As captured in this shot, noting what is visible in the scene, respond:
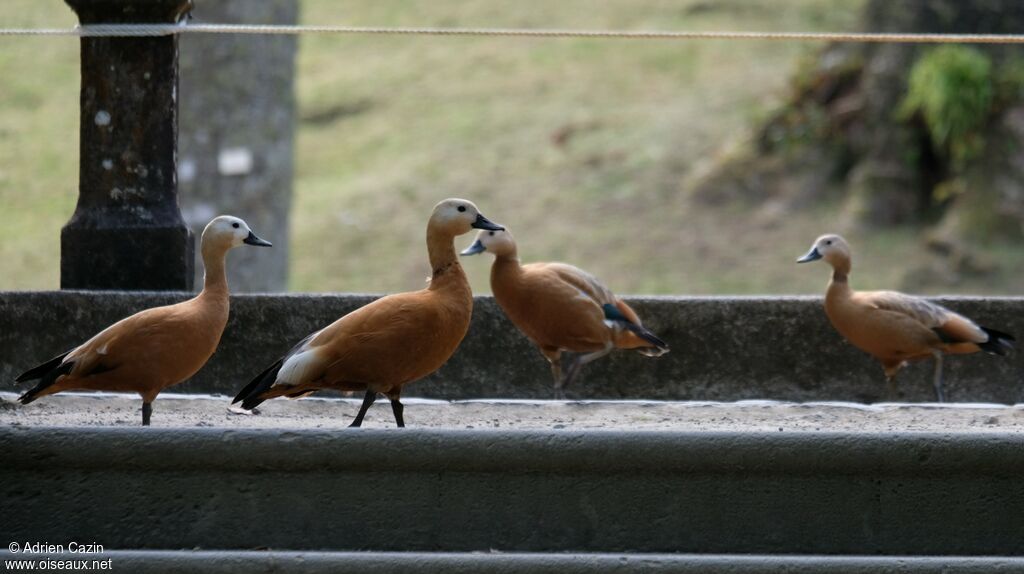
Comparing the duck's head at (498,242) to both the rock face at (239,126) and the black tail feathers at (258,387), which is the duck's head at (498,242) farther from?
the rock face at (239,126)

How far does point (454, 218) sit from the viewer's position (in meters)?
4.77

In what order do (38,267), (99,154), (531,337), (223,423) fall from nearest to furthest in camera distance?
(223,423) < (531,337) < (99,154) < (38,267)

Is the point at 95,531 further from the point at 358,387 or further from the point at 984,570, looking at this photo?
the point at 984,570

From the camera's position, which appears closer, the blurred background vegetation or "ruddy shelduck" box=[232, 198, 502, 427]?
"ruddy shelduck" box=[232, 198, 502, 427]

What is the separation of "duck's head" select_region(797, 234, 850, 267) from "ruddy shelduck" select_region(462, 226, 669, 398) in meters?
0.88

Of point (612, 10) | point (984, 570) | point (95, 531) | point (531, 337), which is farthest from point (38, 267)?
point (984, 570)

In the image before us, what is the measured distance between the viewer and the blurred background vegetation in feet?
42.4

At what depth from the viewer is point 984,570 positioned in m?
3.22

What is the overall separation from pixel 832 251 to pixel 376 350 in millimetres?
2434

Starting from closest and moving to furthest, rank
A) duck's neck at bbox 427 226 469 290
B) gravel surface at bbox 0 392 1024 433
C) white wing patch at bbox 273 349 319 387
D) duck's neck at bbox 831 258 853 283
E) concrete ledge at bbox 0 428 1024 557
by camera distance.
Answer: concrete ledge at bbox 0 428 1024 557 < white wing patch at bbox 273 349 319 387 < duck's neck at bbox 427 226 469 290 < gravel surface at bbox 0 392 1024 433 < duck's neck at bbox 831 258 853 283

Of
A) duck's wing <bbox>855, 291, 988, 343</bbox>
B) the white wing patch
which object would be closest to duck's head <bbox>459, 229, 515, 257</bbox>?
the white wing patch

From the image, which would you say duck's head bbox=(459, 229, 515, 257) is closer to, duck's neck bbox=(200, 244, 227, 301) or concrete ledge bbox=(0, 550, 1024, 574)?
duck's neck bbox=(200, 244, 227, 301)

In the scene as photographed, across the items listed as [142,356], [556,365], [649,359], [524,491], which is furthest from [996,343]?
[142,356]

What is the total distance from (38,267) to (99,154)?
966 centimetres
